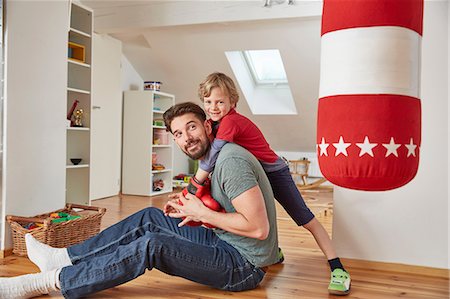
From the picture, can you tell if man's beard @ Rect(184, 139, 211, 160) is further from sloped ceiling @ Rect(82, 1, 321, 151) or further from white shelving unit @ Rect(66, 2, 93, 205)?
sloped ceiling @ Rect(82, 1, 321, 151)

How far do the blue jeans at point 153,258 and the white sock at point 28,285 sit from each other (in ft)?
0.18

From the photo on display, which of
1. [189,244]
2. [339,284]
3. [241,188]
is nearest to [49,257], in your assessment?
→ [189,244]

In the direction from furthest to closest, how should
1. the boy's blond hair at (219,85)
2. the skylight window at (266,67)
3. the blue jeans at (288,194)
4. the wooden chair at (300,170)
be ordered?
the wooden chair at (300,170)
the skylight window at (266,67)
the blue jeans at (288,194)
the boy's blond hair at (219,85)

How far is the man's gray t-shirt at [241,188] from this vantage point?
1.87 metres

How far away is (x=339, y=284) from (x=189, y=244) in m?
0.73

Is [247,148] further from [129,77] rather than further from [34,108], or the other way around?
[129,77]

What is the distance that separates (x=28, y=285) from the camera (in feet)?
6.26

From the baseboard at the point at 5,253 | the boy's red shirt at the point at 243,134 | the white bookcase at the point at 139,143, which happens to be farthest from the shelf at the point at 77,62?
the boy's red shirt at the point at 243,134

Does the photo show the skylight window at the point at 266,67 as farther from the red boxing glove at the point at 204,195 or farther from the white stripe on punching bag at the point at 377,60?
the white stripe on punching bag at the point at 377,60

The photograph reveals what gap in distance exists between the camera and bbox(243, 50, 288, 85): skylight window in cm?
622

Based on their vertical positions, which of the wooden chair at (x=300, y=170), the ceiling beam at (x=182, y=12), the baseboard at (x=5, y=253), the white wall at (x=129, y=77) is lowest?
the baseboard at (x=5, y=253)

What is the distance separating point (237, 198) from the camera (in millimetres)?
1850

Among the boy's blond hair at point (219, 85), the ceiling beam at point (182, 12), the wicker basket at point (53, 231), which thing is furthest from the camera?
the ceiling beam at point (182, 12)

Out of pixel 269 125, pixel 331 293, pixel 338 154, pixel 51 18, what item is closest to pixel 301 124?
pixel 269 125
